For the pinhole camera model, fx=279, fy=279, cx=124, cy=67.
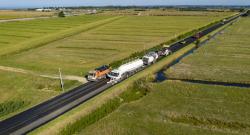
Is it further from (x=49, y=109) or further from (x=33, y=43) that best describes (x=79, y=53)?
(x=49, y=109)

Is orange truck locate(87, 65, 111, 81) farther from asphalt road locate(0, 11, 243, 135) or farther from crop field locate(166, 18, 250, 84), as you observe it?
crop field locate(166, 18, 250, 84)

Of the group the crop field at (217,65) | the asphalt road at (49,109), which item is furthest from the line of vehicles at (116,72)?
the crop field at (217,65)

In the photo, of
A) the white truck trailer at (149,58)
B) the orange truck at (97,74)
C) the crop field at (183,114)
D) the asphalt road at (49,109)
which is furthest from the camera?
the white truck trailer at (149,58)

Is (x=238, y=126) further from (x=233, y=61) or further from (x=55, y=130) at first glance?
(x=233, y=61)

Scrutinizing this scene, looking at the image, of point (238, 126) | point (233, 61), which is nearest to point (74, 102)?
point (238, 126)

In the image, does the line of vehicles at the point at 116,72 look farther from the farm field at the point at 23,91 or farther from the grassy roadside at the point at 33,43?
the grassy roadside at the point at 33,43

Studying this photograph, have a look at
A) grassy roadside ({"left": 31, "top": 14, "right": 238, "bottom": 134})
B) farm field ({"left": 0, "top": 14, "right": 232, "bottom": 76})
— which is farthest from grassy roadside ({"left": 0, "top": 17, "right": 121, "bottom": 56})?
grassy roadside ({"left": 31, "top": 14, "right": 238, "bottom": 134})

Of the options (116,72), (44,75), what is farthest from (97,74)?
(44,75)
